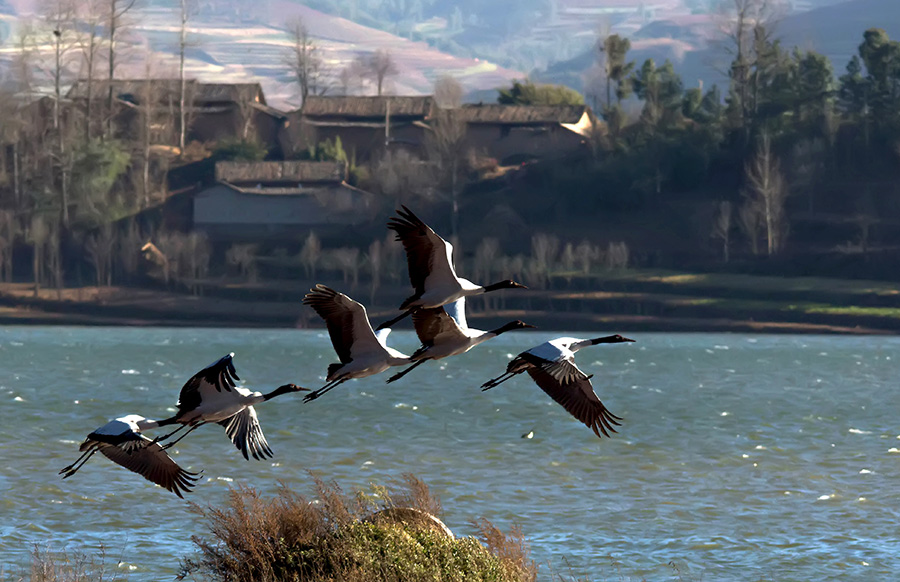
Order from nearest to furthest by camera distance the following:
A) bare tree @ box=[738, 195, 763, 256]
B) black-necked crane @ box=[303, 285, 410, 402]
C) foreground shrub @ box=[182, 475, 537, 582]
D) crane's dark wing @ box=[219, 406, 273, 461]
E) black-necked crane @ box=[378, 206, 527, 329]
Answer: black-necked crane @ box=[378, 206, 527, 329], black-necked crane @ box=[303, 285, 410, 402], crane's dark wing @ box=[219, 406, 273, 461], foreground shrub @ box=[182, 475, 537, 582], bare tree @ box=[738, 195, 763, 256]

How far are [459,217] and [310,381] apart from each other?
7328cm

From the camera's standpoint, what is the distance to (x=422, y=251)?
1255 cm

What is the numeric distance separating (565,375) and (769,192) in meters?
162

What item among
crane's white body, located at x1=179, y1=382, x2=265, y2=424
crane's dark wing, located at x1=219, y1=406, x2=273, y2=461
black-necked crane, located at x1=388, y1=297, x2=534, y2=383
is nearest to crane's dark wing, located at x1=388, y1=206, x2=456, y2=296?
black-necked crane, located at x1=388, y1=297, x2=534, y2=383

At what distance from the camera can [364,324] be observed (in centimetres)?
1267

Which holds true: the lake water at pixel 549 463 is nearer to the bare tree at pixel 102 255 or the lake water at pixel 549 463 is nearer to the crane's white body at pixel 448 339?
the crane's white body at pixel 448 339

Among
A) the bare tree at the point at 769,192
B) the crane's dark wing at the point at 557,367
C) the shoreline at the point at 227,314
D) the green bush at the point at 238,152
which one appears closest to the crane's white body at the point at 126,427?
the crane's dark wing at the point at 557,367

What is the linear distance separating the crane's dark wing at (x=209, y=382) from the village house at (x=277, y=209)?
16057cm

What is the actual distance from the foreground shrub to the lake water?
8.47 meters

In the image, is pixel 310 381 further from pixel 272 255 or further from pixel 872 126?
pixel 872 126

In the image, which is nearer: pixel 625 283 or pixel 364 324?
pixel 364 324

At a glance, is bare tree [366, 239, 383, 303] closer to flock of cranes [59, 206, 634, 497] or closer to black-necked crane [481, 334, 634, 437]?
black-necked crane [481, 334, 634, 437]

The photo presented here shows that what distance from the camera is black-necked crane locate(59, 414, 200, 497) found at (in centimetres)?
1277

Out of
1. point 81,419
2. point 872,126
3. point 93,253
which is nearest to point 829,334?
point 872,126
